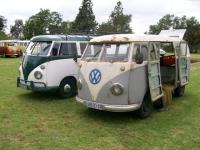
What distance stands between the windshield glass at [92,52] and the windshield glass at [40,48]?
200 cm

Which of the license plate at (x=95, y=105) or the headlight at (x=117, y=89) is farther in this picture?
the license plate at (x=95, y=105)

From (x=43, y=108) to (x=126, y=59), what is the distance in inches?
121

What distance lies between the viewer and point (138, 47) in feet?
29.5

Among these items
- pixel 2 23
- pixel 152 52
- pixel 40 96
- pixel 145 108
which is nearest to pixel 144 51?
pixel 152 52

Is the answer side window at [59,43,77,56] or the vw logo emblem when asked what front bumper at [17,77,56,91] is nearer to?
side window at [59,43,77,56]

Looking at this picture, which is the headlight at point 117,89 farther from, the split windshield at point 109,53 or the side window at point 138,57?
the side window at point 138,57

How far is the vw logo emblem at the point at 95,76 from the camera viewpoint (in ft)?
28.6

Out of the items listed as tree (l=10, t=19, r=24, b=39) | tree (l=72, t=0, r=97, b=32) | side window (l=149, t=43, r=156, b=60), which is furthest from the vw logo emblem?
tree (l=10, t=19, r=24, b=39)

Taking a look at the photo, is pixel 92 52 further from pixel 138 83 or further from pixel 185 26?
pixel 185 26

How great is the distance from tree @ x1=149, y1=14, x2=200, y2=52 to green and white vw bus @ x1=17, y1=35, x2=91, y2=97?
54907 mm

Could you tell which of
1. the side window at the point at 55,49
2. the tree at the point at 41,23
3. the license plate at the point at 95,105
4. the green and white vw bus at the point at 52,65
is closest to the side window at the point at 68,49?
the green and white vw bus at the point at 52,65

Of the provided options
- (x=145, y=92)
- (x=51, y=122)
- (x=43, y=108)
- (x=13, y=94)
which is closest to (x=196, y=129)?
(x=145, y=92)

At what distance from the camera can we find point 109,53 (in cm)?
903

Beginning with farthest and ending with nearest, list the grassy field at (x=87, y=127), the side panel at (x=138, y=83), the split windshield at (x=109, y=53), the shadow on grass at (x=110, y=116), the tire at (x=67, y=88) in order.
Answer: the tire at (x=67, y=88) → the shadow on grass at (x=110, y=116) → the split windshield at (x=109, y=53) → the side panel at (x=138, y=83) → the grassy field at (x=87, y=127)
